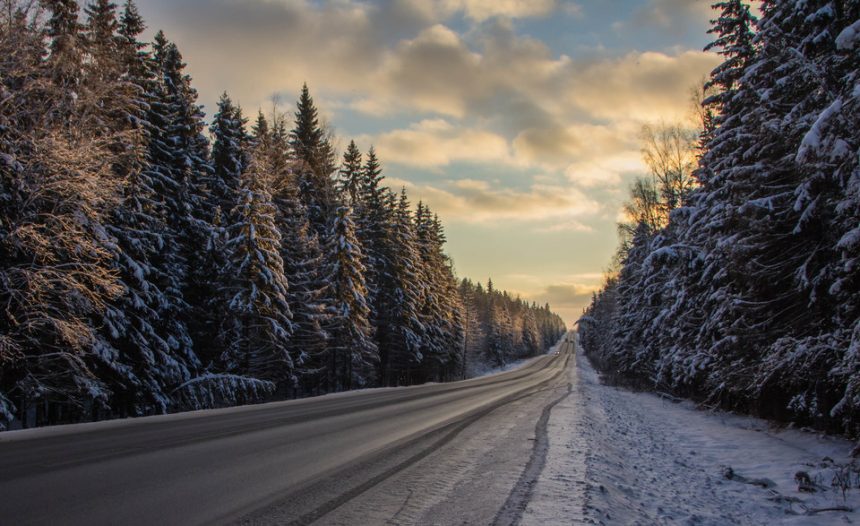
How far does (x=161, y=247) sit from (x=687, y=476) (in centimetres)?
1859

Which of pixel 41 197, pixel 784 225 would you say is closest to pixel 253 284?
pixel 41 197

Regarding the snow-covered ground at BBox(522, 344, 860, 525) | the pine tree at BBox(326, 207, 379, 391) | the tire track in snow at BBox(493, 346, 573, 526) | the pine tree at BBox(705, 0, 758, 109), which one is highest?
the pine tree at BBox(705, 0, 758, 109)

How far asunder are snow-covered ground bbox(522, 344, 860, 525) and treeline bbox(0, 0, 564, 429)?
11.1 metres

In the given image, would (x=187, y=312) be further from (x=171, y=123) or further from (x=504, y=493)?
(x=504, y=493)

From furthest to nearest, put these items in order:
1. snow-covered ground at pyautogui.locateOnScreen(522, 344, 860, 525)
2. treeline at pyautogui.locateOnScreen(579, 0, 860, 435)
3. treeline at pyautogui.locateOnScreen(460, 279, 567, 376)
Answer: treeline at pyautogui.locateOnScreen(460, 279, 567, 376) → treeline at pyautogui.locateOnScreen(579, 0, 860, 435) → snow-covered ground at pyautogui.locateOnScreen(522, 344, 860, 525)

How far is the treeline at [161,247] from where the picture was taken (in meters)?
10.9

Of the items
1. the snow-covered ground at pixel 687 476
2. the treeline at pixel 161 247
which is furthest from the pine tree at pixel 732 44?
the treeline at pixel 161 247

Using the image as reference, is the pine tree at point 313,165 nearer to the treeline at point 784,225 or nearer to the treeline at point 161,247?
the treeline at point 161,247

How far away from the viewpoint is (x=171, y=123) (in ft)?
74.4

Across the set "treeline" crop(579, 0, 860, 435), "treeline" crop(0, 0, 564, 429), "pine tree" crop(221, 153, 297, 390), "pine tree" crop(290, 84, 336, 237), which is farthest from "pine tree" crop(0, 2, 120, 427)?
"pine tree" crop(290, 84, 336, 237)

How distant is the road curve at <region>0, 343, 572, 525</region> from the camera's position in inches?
164

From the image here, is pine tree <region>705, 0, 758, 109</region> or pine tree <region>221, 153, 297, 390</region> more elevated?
pine tree <region>705, 0, 758, 109</region>

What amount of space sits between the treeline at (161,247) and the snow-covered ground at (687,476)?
36.3 ft

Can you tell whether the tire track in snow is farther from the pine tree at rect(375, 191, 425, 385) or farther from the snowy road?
the pine tree at rect(375, 191, 425, 385)
